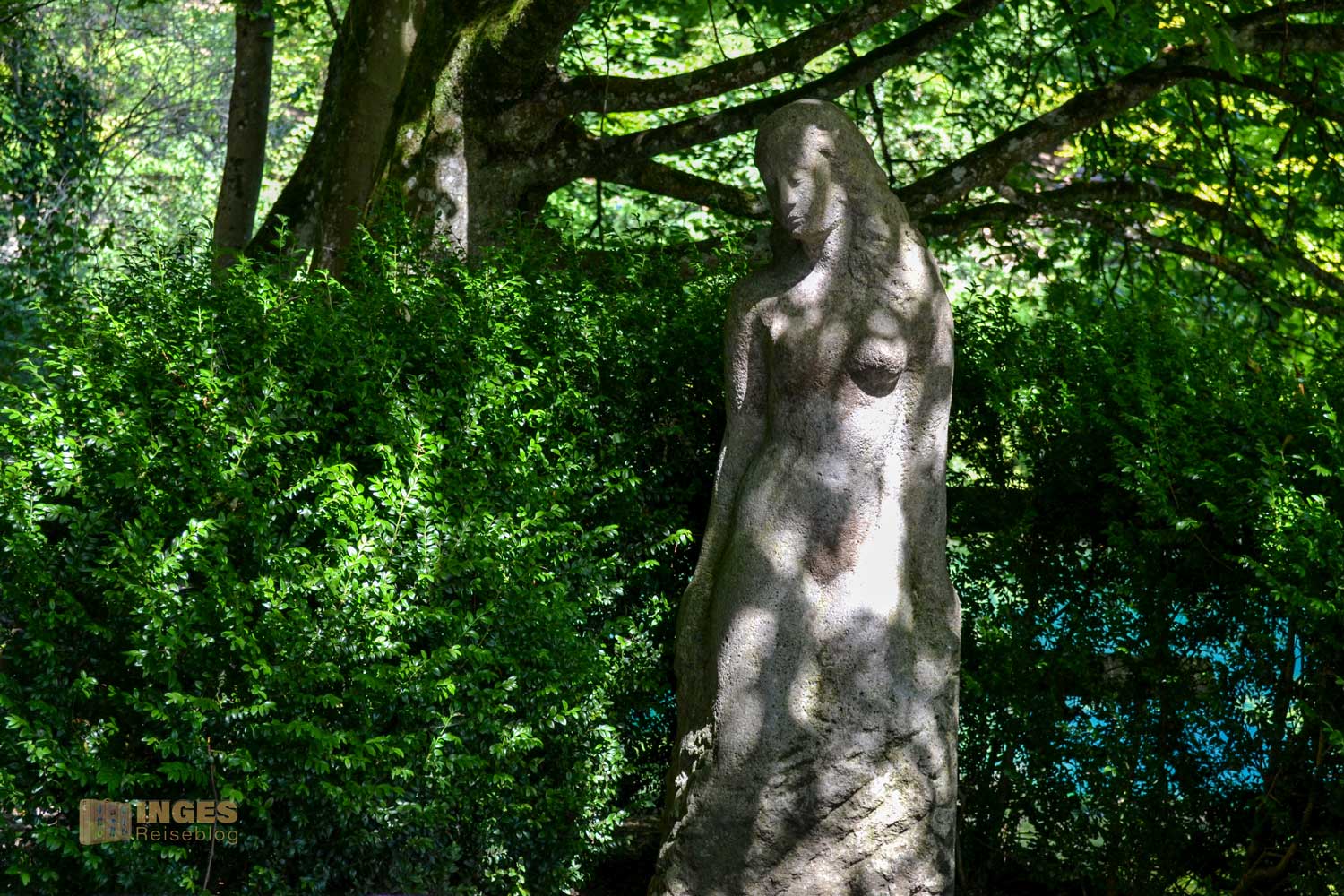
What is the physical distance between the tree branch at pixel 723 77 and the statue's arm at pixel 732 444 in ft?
8.26

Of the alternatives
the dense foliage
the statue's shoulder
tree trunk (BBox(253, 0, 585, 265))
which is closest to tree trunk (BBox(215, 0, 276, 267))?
tree trunk (BBox(253, 0, 585, 265))

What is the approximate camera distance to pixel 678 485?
18.6 feet

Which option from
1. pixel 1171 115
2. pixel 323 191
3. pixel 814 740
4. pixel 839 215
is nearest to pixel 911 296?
pixel 839 215

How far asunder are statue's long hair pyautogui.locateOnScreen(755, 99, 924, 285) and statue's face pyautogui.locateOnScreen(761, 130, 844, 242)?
0.02 meters

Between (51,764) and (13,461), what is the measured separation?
97cm

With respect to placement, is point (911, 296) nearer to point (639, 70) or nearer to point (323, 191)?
point (323, 191)

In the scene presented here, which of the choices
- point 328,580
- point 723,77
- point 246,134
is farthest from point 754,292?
point 246,134

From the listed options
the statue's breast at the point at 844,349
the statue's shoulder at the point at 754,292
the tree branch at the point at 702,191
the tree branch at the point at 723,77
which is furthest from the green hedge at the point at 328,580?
the tree branch at the point at 702,191

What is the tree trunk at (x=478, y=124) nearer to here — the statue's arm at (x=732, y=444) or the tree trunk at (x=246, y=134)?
the statue's arm at (x=732, y=444)

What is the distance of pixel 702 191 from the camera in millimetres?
7633

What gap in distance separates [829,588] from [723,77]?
10.9 ft

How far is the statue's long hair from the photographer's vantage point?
4.31 m

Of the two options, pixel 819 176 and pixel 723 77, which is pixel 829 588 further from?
pixel 723 77

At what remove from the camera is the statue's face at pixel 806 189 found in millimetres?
4289
